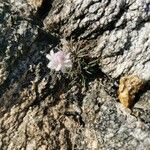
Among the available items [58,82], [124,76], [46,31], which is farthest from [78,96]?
[46,31]

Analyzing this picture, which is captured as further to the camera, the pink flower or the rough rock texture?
the pink flower

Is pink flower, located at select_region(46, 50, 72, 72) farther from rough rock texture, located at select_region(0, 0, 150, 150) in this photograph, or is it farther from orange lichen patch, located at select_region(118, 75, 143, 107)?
orange lichen patch, located at select_region(118, 75, 143, 107)

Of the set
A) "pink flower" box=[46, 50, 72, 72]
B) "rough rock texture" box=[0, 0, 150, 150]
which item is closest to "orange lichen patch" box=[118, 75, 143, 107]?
"rough rock texture" box=[0, 0, 150, 150]

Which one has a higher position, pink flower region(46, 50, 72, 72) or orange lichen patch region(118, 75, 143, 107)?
pink flower region(46, 50, 72, 72)

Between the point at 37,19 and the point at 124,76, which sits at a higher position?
the point at 37,19

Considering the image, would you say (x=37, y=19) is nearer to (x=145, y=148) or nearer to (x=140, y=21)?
Result: (x=140, y=21)

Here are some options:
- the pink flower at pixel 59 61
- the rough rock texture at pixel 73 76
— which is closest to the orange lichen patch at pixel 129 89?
the rough rock texture at pixel 73 76
